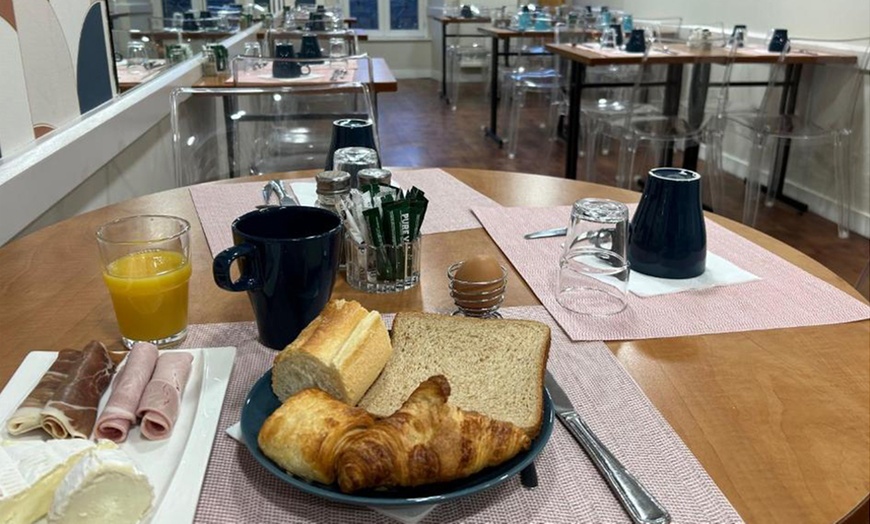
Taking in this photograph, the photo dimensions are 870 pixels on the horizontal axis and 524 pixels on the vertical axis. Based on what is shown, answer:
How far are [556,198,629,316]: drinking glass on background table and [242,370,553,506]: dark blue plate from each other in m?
0.33

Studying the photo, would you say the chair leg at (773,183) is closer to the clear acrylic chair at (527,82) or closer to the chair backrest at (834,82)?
the chair backrest at (834,82)

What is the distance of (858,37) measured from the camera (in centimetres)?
321

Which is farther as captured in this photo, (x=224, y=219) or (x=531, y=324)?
(x=224, y=219)

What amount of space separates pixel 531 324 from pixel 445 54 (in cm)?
658

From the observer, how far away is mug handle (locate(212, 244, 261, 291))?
66 centimetres

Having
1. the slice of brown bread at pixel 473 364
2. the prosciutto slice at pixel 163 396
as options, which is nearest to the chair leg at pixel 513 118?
the slice of brown bread at pixel 473 364

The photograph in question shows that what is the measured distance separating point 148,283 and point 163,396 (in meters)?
0.18

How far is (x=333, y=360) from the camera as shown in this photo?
572 mm

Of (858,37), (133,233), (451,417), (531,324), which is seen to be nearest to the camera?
(451,417)

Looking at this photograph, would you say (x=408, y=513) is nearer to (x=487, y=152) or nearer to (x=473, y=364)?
(x=473, y=364)

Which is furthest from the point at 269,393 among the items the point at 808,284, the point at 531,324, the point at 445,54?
the point at 445,54

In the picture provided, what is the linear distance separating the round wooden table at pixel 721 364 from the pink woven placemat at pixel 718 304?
0.02m

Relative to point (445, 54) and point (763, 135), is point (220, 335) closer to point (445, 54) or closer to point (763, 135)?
point (763, 135)

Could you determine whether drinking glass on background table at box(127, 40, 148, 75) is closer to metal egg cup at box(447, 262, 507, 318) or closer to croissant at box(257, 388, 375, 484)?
metal egg cup at box(447, 262, 507, 318)
